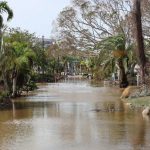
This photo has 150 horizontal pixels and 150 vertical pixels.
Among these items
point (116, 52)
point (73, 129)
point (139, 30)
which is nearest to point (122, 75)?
point (116, 52)

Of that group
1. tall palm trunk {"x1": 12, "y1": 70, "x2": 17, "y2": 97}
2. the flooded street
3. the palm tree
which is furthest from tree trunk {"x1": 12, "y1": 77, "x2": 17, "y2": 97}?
the palm tree

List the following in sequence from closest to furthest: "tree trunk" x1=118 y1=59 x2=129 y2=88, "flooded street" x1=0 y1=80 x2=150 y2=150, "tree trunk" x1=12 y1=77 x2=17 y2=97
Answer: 1. "flooded street" x1=0 y1=80 x2=150 y2=150
2. "tree trunk" x1=12 y1=77 x2=17 y2=97
3. "tree trunk" x1=118 y1=59 x2=129 y2=88

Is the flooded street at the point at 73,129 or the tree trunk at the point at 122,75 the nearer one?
the flooded street at the point at 73,129

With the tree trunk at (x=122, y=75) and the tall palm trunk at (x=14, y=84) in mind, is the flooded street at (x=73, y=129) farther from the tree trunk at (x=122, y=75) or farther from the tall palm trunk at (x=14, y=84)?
the tree trunk at (x=122, y=75)

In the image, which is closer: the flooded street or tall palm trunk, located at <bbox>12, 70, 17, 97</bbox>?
the flooded street

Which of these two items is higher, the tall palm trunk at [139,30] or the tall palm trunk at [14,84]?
the tall palm trunk at [139,30]

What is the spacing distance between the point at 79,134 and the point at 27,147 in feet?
10.1

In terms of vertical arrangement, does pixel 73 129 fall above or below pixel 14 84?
below

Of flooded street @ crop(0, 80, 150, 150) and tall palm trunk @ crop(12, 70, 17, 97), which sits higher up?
tall palm trunk @ crop(12, 70, 17, 97)

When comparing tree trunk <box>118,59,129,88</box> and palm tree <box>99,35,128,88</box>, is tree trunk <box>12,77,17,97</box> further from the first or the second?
tree trunk <box>118,59,129,88</box>

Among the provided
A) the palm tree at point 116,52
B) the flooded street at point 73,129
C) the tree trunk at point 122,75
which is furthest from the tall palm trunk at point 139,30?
the tree trunk at point 122,75

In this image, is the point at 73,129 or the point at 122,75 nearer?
the point at 73,129

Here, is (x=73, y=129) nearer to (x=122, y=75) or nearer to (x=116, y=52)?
(x=116, y=52)

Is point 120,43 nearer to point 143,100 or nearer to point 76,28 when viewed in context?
point 76,28
